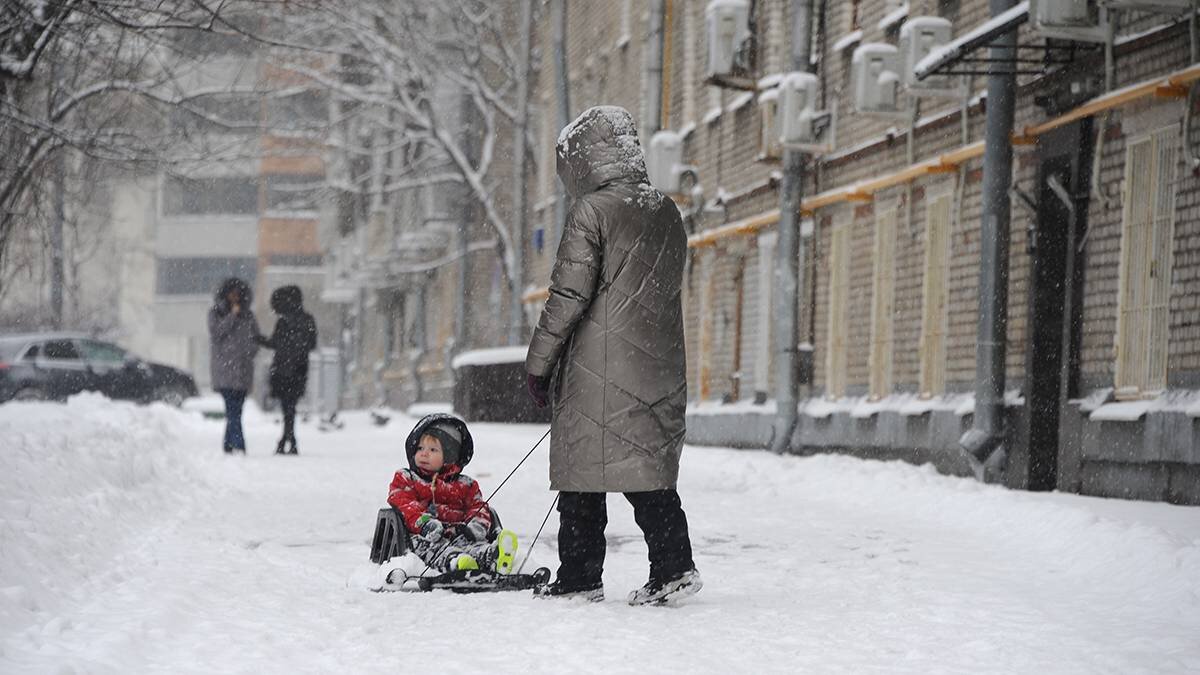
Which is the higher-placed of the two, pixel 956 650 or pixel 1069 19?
pixel 1069 19

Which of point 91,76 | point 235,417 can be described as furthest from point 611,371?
point 91,76

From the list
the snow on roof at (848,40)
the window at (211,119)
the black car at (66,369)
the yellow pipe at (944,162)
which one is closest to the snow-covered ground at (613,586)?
the yellow pipe at (944,162)

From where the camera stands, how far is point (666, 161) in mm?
25297

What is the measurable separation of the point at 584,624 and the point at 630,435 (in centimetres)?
83

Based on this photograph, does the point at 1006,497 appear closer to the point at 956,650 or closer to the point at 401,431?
the point at 956,650

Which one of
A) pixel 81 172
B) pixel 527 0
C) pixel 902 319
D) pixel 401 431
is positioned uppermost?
pixel 527 0

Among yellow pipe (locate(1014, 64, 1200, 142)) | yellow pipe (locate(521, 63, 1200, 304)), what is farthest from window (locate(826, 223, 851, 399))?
yellow pipe (locate(1014, 64, 1200, 142))

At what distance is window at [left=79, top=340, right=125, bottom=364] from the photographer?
36500mm

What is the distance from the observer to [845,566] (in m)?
8.90

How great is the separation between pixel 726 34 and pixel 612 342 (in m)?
15.3

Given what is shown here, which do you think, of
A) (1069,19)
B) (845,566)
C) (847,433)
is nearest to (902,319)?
(847,433)

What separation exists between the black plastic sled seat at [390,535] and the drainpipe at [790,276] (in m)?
12.4

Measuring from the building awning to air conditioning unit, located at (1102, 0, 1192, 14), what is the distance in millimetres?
860

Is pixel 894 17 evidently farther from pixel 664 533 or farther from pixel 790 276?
pixel 664 533
